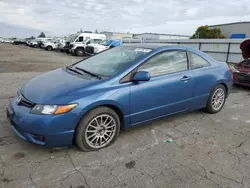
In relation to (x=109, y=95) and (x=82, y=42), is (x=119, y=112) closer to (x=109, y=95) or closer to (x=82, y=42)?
(x=109, y=95)

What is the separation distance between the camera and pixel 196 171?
2498mm

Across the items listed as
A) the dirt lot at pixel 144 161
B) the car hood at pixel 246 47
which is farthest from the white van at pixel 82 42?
the dirt lot at pixel 144 161

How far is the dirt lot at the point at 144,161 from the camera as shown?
227 cm

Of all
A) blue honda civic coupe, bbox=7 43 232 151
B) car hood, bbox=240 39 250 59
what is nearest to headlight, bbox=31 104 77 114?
blue honda civic coupe, bbox=7 43 232 151

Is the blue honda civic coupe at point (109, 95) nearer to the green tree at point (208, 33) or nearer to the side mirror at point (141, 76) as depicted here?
the side mirror at point (141, 76)

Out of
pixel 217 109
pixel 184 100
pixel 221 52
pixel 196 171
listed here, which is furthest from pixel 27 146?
pixel 221 52

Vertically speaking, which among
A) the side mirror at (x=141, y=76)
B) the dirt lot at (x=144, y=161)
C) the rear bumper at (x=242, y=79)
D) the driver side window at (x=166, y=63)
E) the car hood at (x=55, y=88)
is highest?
the driver side window at (x=166, y=63)

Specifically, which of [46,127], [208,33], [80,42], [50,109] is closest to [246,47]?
[50,109]

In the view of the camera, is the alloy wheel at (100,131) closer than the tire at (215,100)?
Yes

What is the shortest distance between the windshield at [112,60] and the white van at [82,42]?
53.4 ft

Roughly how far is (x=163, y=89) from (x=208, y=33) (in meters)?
43.6

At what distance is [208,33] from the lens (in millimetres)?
A: 41625

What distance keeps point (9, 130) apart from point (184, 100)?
3018 mm

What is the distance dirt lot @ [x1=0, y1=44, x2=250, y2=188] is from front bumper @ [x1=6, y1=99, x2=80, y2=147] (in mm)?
272
